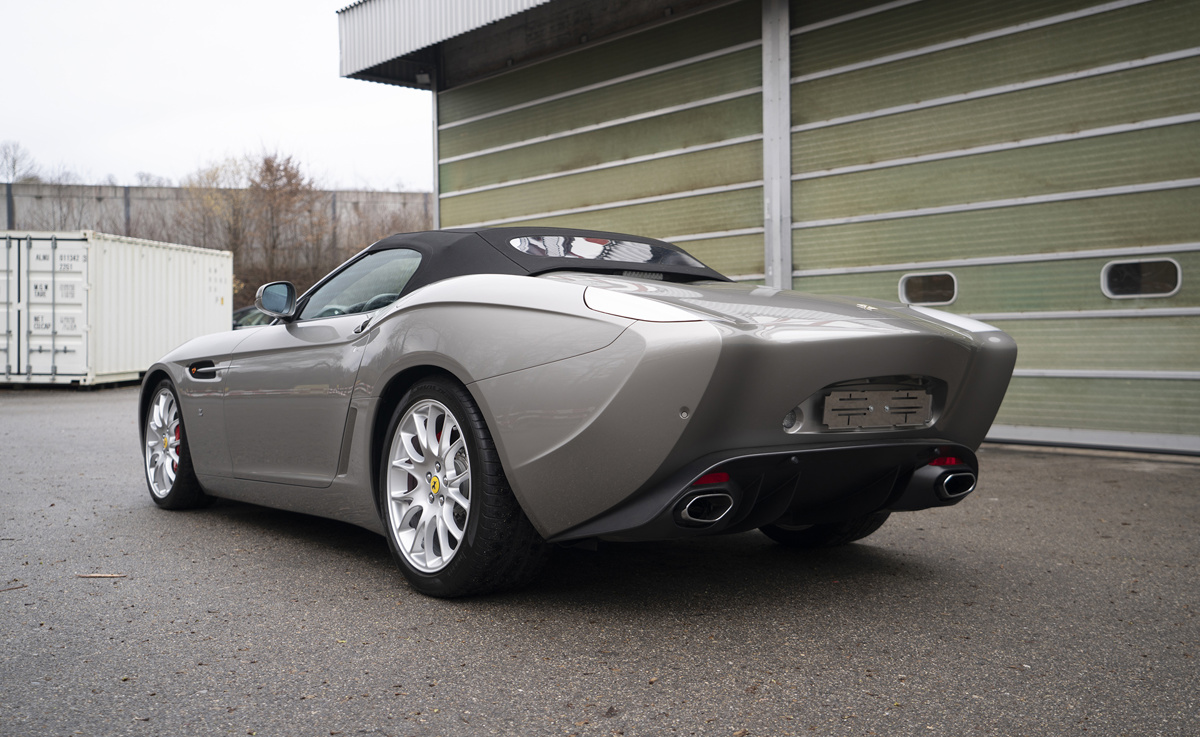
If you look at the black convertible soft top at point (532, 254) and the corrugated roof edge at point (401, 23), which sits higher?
the corrugated roof edge at point (401, 23)

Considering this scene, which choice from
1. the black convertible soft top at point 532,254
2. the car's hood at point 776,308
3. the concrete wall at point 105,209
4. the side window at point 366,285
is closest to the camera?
the car's hood at point 776,308

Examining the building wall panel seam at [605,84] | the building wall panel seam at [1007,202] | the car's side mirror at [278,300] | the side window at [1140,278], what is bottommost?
the car's side mirror at [278,300]

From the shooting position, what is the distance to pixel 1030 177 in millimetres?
7605

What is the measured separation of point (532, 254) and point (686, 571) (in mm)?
1302

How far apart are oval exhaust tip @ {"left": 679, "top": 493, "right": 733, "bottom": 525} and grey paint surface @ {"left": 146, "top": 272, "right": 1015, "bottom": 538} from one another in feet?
0.35

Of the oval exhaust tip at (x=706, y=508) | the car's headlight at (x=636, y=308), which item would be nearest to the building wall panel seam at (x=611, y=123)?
the car's headlight at (x=636, y=308)

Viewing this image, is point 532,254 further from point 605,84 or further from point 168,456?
point 605,84

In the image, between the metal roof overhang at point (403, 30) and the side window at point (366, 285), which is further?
the metal roof overhang at point (403, 30)

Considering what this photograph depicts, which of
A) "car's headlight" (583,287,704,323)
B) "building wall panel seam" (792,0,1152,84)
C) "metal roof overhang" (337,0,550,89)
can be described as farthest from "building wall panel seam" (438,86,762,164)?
"car's headlight" (583,287,704,323)

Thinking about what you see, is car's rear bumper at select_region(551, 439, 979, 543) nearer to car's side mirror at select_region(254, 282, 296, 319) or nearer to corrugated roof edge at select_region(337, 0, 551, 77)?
car's side mirror at select_region(254, 282, 296, 319)

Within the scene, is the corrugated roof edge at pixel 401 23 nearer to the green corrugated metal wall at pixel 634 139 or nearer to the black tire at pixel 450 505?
the green corrugated metal wall at pixel 634 139

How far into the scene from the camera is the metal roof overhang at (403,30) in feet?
34.1

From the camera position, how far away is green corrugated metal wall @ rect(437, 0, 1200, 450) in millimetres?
7016

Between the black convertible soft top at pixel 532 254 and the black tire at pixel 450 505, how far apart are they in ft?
1.48
